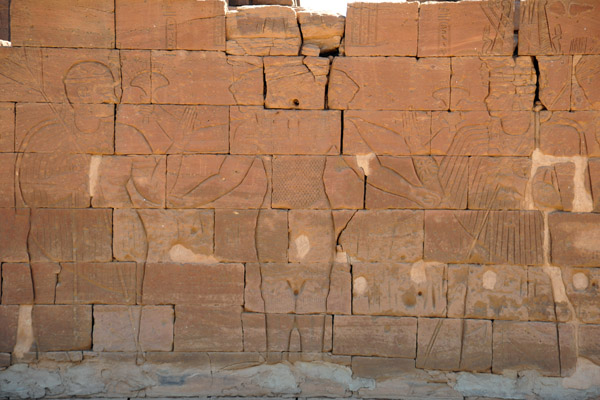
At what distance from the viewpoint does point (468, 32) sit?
16.9 feet

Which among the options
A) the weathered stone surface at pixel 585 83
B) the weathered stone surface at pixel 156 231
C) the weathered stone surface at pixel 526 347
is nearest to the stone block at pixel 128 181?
the weathered stone surface at pixel 156 231

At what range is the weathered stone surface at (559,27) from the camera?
16.8 ft

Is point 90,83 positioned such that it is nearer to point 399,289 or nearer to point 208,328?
point 208,328

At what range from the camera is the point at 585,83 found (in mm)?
5117

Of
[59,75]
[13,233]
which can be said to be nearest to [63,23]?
[59,75]

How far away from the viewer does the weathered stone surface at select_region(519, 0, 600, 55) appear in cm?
511

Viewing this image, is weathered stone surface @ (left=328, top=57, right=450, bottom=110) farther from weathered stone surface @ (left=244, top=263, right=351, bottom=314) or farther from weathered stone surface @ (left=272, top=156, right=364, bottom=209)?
Result: weathered stone surface @ (left=244, top=263, right=351, bottom=314)

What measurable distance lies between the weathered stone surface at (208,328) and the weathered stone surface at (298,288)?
0.76ft

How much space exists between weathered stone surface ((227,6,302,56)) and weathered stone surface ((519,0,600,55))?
227cm

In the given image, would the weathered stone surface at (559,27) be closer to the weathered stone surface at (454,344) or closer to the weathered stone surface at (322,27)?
the weathered stone surface at (322,27)

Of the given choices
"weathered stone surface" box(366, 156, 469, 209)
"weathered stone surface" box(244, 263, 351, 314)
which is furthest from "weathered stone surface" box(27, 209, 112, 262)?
"weathered stone surface" box(366, 156, 469, 209)

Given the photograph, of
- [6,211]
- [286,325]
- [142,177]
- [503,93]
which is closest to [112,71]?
[142,177]

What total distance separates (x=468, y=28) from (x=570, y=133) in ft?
4.73

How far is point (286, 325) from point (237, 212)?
124 centimetres
